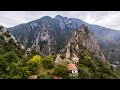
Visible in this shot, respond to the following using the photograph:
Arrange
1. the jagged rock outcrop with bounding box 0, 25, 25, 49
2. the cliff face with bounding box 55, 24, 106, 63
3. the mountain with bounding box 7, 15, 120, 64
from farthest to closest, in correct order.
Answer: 1. the mountain with bounding box 7, 15, 120, 64
2. the cliff face with bounding box 55, 24, 106, 63
3. the jagged rock outcrop with bounding box 0, 25, 25, 49

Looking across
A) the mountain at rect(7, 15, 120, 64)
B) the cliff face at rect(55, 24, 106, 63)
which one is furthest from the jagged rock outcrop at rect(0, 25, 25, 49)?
the mountain at rect(7, 15, 120, 64)

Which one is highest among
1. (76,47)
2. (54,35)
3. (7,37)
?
(54,35)

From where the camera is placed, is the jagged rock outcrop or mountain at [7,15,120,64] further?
mountain at [7,15,120,64]

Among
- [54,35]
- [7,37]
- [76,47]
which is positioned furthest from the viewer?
[54,35]

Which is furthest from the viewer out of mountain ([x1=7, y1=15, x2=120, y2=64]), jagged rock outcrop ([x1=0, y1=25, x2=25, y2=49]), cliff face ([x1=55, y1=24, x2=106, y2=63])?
mountain ([x1=7, y1=15, x2=120, y2=64])

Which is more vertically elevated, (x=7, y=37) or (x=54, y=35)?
(x=54, y=35)

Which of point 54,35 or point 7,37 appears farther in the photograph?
point 54,35

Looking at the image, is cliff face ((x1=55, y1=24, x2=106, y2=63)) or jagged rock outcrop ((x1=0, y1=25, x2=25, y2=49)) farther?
cliff face ((x1=55, y1=24, x2=106, y2=63))

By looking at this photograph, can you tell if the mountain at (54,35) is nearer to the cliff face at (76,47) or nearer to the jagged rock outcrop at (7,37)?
the cliff face at (76,47)

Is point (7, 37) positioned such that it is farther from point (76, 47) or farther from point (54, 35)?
point (54, 35)

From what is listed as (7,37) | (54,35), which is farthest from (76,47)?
(54,35)

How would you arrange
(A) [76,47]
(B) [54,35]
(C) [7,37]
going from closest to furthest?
(C) [7,37], (A) [76,47], (B) [54,35]

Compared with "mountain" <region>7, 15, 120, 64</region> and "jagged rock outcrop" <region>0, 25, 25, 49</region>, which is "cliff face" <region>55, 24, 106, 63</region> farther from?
"mountain" <region>7, 15, 120, 64</region>
